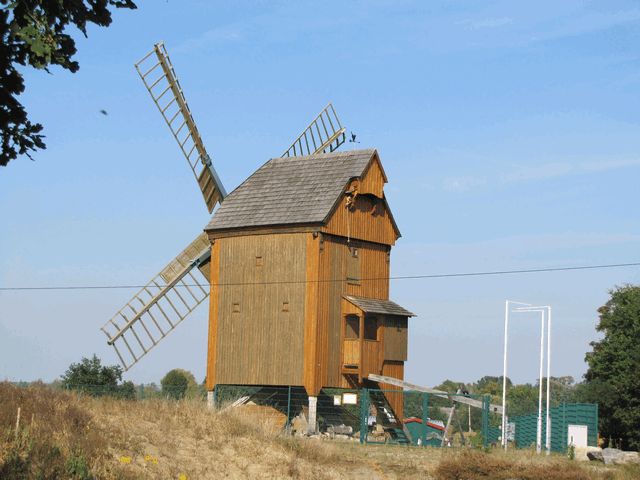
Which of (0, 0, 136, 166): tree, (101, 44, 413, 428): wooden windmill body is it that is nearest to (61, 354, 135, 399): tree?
(101, 44, 413, 428): wooden windmill body

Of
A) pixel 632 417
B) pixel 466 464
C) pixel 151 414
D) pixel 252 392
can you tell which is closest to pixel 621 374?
pixel 632 417

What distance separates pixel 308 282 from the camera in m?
38.2

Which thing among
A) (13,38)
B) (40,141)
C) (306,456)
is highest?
(13,38)

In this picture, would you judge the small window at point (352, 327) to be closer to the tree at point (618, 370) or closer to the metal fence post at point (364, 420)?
the metal fence post at point (364, 420)

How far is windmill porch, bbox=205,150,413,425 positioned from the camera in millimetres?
38156

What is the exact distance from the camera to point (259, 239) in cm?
3975

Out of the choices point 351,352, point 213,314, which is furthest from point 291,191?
point 351,352

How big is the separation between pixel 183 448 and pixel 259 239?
16.2 metres

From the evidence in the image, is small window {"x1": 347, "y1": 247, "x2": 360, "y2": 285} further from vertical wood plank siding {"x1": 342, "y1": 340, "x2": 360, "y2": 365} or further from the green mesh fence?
the green mesh fence

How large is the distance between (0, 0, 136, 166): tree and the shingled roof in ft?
81.8

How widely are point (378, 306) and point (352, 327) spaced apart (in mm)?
1260

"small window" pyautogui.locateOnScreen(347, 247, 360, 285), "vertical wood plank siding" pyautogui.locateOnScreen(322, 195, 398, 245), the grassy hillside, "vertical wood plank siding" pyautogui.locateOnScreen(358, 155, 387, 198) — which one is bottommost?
the grassy hillside

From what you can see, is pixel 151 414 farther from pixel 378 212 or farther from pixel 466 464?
pixel 378 212

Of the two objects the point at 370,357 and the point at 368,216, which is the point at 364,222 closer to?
the point at 368,216
